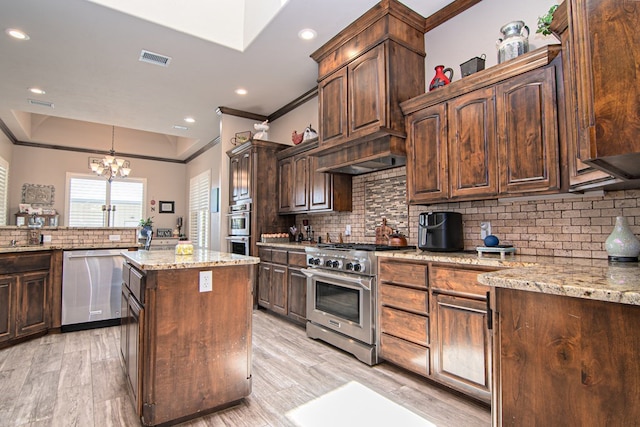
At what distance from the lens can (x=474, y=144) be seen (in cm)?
249

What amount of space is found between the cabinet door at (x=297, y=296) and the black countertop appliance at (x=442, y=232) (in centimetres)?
155

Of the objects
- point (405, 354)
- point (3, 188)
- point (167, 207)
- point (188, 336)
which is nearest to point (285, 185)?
point (405, 354)

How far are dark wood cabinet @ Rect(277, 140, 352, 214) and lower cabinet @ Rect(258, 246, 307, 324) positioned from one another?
0.68 m

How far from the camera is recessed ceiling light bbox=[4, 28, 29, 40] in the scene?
10.8ft

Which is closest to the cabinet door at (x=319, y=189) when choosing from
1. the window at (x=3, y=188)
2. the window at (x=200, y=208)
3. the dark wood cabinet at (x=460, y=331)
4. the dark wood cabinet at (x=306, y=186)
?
the dark wood cabinet at (x=306, y=186)

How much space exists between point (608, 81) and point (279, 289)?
3.72 m

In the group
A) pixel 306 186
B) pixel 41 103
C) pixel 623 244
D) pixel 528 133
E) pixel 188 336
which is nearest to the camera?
pixel 623 244

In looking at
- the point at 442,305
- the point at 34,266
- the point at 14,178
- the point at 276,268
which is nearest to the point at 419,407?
the point at 442,305

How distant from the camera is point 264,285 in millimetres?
4520

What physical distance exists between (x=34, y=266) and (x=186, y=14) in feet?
10.2

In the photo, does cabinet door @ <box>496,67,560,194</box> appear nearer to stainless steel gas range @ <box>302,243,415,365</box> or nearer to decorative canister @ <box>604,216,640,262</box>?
decorative canister @ <box>604,216,640,262</box>

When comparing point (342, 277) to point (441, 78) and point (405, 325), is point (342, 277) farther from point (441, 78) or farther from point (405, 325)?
point (441, 78)

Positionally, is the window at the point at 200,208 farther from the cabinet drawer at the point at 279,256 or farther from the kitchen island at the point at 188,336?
the kitchen island at the point at 188,336

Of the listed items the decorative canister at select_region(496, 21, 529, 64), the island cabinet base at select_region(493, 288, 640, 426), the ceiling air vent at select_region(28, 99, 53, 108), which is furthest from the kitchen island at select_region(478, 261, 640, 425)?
the ceiling air vent at select_region(28, 99, 53, 108)
